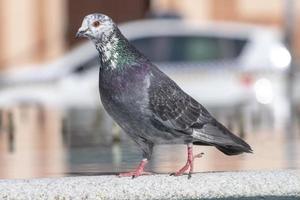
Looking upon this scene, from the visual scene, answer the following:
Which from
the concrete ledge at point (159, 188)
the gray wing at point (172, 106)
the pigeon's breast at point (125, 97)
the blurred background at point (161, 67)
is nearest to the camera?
the concrete ledge at point (159, 188)

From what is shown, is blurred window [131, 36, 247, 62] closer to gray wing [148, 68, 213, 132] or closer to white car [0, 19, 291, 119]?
white car [0, 19, 291, 119]

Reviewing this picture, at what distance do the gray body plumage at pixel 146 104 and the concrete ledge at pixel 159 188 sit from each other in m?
0.38

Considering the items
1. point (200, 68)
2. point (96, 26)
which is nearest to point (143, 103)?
point (96, 26)

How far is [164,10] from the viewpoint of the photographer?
92.0ft

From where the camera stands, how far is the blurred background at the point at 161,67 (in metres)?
9.84

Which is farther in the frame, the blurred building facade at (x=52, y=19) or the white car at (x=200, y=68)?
the blurred building facade at (x=52, y=19)

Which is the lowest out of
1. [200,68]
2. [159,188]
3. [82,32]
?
[159,188]

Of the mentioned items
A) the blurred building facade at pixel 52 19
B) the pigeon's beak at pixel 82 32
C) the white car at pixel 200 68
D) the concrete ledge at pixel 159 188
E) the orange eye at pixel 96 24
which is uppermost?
the blurred building facade at pixel 52 19

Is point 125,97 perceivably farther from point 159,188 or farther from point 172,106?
point 159,188

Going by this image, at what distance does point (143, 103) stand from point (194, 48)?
1322cm

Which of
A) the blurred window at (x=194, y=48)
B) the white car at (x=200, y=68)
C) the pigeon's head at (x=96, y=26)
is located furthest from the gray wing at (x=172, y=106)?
→ the blurred window at (x=194, y=48)

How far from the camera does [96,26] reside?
7.08 m

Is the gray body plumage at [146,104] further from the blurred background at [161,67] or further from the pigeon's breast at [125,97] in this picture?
the blurred background at [161,67]

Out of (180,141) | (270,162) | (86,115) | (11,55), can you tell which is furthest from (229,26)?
(180,141)
